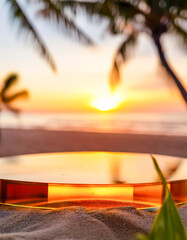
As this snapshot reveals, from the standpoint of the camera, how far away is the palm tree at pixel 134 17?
8.59 m

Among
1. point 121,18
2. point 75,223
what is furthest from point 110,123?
point 75,223

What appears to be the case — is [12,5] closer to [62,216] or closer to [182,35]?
[182,35]

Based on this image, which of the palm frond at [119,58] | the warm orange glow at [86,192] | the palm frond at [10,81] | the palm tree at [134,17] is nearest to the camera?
the warm orange glow at [86,192]

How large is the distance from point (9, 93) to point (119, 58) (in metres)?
4.30

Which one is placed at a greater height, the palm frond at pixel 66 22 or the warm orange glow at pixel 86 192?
the palm frond at pixel 66 22

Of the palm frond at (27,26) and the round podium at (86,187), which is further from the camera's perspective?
the palm frond at (27,26)

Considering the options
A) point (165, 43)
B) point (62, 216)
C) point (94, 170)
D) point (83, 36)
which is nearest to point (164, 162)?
point (94, 170)

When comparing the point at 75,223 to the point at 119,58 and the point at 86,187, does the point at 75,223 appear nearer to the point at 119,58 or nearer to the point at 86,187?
the point at 86,187

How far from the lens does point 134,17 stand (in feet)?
31.4

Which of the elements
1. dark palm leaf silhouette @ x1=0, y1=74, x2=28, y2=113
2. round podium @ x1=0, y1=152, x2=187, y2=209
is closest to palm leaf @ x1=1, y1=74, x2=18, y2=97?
dark palm leaf silhouette @ x1=0, y1=74, x2=28, y2=113

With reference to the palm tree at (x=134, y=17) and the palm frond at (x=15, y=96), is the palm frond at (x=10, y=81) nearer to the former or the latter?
the palm frond at (x=15, y=96)

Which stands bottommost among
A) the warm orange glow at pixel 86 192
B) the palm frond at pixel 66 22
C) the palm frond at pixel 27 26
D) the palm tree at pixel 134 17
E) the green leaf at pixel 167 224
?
the green leaf at pixel 167 224

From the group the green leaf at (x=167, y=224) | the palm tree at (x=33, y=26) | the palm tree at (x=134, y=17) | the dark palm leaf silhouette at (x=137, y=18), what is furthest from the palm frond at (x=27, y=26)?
the green leaf at (x=167, y=224)

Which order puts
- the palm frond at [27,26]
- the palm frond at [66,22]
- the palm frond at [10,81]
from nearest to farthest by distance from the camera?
the palm frond at [27,26], the palm frond at [66,22], the palm frond at [10,81]
